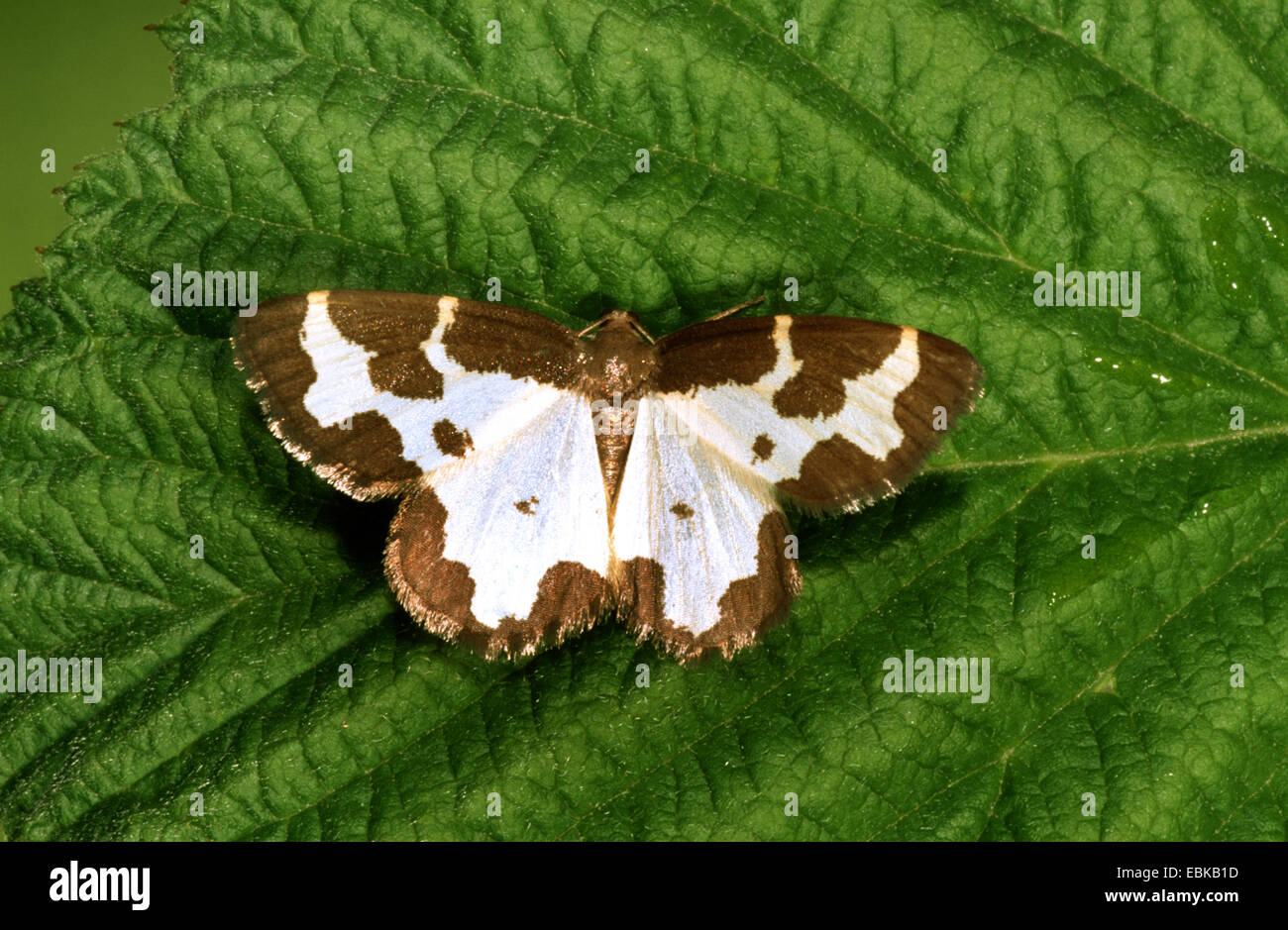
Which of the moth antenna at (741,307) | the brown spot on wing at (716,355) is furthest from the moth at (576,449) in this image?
the moth antenna at (741,307)

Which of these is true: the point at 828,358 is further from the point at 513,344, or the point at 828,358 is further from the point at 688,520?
the point at 513,344

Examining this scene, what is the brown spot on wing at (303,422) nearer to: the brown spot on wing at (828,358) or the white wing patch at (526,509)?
the white wing patch at (526,509)

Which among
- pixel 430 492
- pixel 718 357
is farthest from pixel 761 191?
pixel 430 492

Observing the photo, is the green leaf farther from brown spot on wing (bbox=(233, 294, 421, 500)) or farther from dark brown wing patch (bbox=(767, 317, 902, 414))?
dark brown wing patch (bbox=(767, 317, 902, 414))

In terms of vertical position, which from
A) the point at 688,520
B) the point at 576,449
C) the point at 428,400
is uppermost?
the point at 428,400

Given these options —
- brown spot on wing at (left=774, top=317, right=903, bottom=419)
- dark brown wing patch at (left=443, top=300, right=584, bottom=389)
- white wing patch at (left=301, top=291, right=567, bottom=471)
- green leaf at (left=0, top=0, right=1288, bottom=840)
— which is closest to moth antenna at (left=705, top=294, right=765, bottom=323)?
green leaf at (left=0, top=0, right=1288, bottom=840)

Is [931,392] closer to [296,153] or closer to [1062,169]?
→ [1062,169]

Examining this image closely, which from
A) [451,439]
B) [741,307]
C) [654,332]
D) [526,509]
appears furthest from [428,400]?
[741,307]
